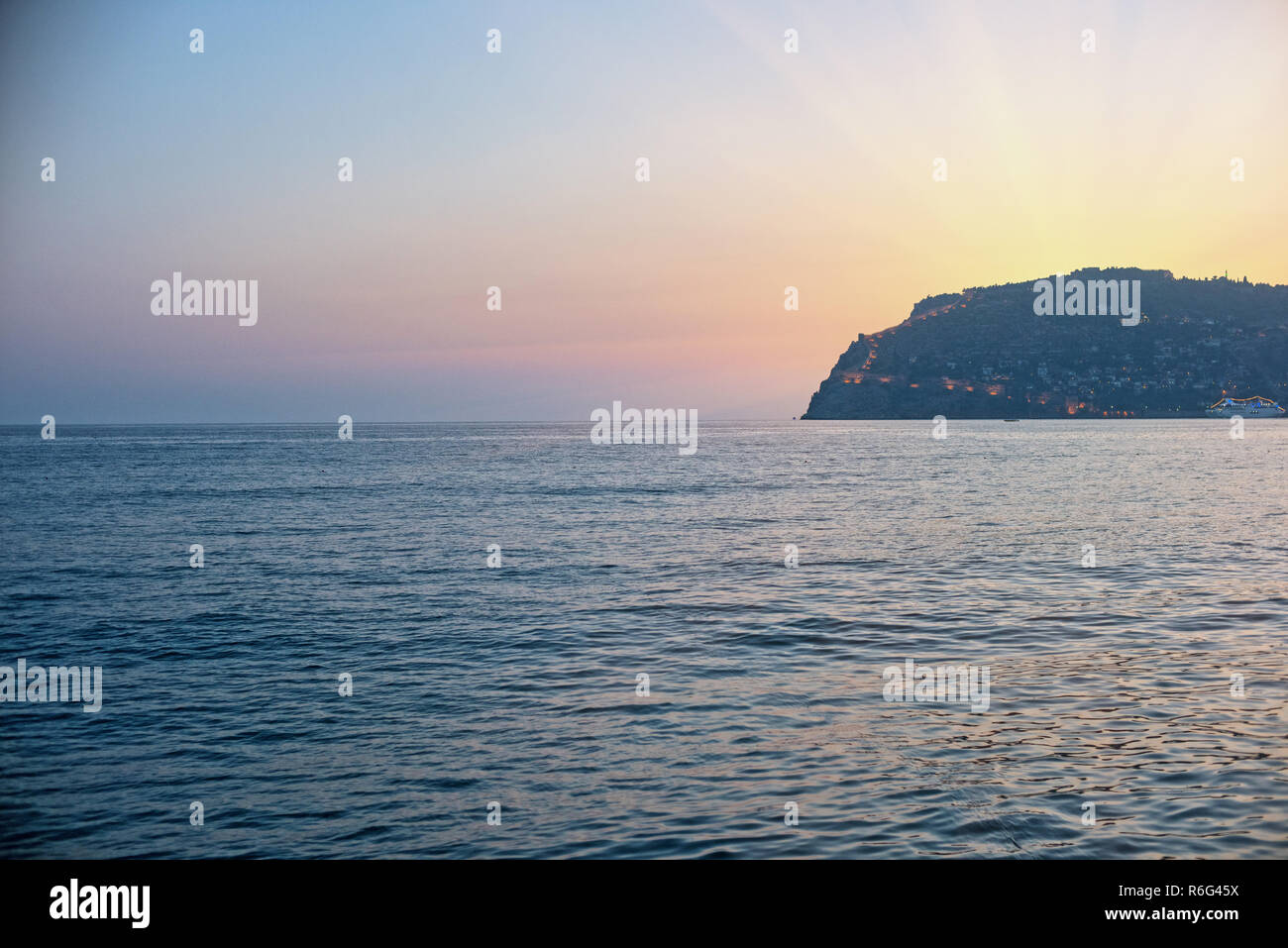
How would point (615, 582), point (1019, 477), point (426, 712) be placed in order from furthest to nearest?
point (1019, 477), point (615, 582), point (426, 712)

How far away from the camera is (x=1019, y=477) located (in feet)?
259

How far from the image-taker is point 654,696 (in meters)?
15.4

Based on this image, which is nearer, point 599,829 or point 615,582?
A: point 599,829

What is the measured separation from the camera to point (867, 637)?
65.0 ft

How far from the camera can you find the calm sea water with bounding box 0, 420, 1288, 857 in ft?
33.3

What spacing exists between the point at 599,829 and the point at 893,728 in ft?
17.7

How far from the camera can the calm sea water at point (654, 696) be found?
1015cm

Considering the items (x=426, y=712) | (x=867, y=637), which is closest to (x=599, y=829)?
(x=426, y=712)

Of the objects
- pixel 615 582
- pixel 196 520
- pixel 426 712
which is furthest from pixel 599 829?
pixel 196 520

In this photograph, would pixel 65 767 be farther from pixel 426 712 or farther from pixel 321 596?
pixel 321 596
